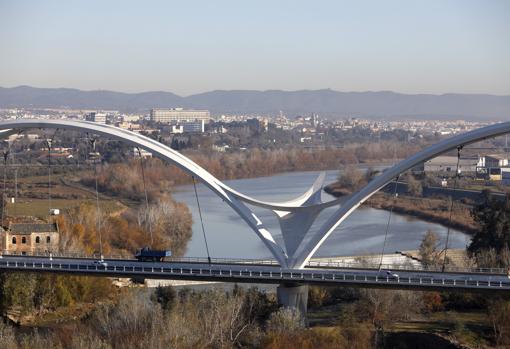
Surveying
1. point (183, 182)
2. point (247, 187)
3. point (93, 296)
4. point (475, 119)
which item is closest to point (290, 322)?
point (93, 296)

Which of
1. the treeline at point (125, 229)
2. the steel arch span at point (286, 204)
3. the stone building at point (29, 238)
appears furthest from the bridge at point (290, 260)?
the treeline at point (125, 229)

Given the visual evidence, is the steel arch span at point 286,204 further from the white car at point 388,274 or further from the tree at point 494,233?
the tree at point 494,233

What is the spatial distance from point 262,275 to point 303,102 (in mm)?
163518

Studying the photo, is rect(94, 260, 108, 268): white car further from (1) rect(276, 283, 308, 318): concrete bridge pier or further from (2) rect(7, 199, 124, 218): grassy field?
(2) rect(7, 199, 124, 218): grassy field

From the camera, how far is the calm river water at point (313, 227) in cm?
2662

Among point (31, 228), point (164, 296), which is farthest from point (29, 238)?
point (164, 296)

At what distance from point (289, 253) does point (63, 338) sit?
12.5 ft

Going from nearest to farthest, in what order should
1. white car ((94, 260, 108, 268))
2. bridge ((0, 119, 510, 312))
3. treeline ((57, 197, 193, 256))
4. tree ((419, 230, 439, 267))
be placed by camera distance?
bridge ((0, 119, 510, 312)) < white car ((94, 260, 108, 268)) < tree ((419, 230, 439, 267)) < treeline ((57, 197, 193, 256))

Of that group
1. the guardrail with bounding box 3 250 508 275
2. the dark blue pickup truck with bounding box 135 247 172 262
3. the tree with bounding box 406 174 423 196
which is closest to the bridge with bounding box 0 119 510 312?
the dark blue pickup truck with bounding box 135 247 172 262

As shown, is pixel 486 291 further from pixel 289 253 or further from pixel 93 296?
pixel 93 296

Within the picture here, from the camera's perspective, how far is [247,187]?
1702 inches

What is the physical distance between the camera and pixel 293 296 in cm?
1786

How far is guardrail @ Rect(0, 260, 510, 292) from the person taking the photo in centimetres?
1658

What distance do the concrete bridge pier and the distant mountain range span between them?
127 meters
